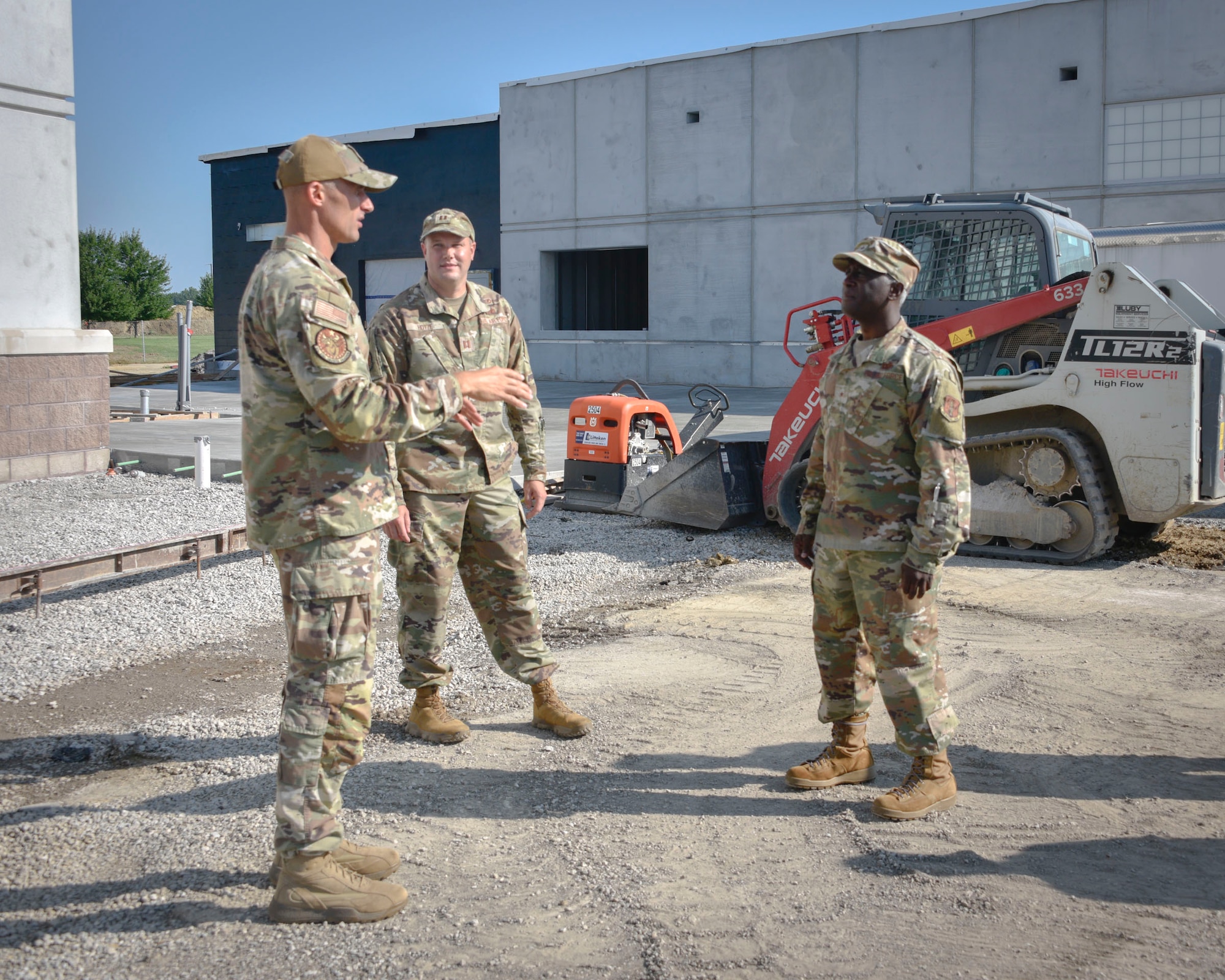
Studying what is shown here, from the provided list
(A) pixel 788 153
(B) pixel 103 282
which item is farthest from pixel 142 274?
(A) pixel 788 153

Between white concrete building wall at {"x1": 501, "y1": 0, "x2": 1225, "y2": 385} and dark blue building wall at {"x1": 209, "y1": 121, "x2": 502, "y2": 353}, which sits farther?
dark blue building wall at {"x1": 209, "y1": 121, "x2": 502, "y2": 353}

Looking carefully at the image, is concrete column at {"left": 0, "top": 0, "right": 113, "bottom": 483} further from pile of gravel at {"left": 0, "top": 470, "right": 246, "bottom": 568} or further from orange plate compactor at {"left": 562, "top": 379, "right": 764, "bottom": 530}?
orange plate compactor at {"left": 562, "top": 379, "right": 764, "bottom": 530}

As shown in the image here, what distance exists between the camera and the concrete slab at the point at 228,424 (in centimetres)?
1238

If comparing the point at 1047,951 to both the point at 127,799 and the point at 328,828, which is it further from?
the point at 127,799

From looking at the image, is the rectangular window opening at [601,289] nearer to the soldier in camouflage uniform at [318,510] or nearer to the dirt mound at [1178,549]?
the dirt mound at [1178,549]

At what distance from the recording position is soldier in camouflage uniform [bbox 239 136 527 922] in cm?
304

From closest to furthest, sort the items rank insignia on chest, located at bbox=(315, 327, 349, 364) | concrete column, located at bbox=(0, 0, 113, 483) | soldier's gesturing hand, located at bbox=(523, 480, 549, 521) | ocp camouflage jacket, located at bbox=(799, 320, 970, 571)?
rank insignia on chest, located at bbox=(315, 327, 349, 364) < ocp camouflage jacket, located at bbox=(799, 320, 970, 571) < soldier's gesturing hand, located at bbox=(523, 480, 549, 521) < concrete column, located at bbox=(0, 0, 113, 483)

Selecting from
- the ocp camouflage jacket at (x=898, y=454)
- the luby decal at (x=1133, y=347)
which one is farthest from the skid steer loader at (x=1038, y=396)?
the ocp camouflage jacket at (x=898, y=454)

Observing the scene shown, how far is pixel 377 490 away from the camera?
126 inches

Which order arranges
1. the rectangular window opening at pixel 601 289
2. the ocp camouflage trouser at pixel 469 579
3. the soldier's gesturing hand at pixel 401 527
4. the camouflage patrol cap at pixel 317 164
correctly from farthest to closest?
the rectangular window opening at pixel 601 289 → the ocp camouflage trouser at pixel 469 579 → the soldier's gesturing hand at pixel 401 527 → the camouflage patrol cap at pixel 317 164

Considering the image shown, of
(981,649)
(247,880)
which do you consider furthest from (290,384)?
(981,649)

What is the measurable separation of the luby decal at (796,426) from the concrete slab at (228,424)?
1.90 metres

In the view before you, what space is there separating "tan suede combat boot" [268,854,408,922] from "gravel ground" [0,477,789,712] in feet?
6.27

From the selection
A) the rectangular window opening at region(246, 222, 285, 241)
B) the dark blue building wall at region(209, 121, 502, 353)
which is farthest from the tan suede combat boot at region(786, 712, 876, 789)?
the rectangular window opening at region(246, 222, 285, 241)
